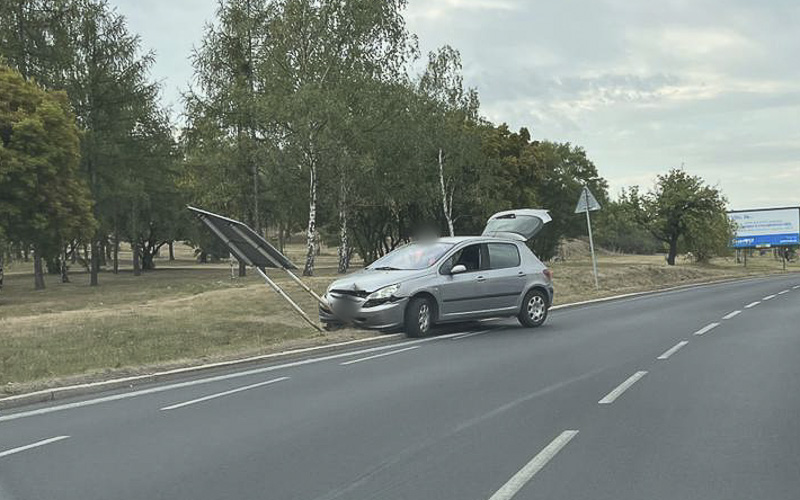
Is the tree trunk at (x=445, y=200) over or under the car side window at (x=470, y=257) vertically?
over

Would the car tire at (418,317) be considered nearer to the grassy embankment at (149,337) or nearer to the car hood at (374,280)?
the car hood at (374,280)

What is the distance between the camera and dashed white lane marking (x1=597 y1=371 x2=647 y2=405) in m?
7.93

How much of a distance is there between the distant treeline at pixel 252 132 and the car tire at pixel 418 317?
18.3 meters

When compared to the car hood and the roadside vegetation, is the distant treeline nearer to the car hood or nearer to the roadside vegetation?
the roadside vegetation

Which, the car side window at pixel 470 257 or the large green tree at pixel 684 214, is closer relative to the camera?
the car side window at pixel 470 257

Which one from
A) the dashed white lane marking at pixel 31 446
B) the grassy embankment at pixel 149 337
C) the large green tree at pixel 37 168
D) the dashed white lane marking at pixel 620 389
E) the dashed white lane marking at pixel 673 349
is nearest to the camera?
the dashed white lane marking at pixel 31 446

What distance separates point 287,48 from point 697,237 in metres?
31.3

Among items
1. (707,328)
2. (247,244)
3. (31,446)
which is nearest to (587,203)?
(707,328)

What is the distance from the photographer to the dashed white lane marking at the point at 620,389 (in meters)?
7.93

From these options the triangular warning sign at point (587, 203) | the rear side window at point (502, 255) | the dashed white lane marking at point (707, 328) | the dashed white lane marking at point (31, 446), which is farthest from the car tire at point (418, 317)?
the triangular warning sign at point (587, 203)

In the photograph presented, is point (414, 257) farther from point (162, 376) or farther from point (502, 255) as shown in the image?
point (162, 376)

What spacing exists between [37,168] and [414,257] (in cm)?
2284

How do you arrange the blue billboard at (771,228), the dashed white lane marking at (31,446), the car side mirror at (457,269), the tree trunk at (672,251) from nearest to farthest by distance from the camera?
the dashed white lane marking at (31,446) < the car side mirror at (457,269) < the tree trunk at (672,251) < the blue billboard at (771,228)

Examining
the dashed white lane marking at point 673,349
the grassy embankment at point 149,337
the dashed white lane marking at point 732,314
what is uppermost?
the grassy embankment at point 149,337
